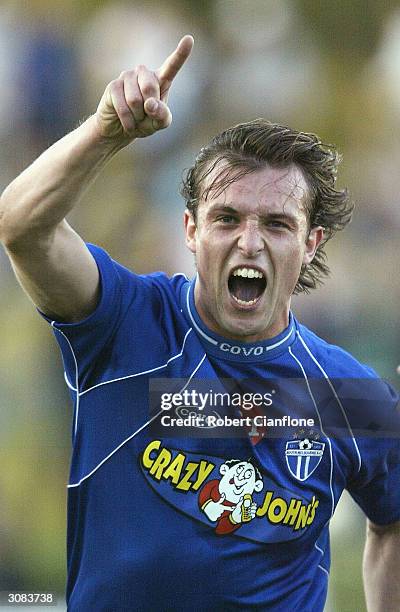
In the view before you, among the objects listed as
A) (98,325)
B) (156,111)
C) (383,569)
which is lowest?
(383,569)

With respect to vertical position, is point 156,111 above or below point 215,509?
above

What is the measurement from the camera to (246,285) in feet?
3.82

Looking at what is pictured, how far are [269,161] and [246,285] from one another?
0.16 m

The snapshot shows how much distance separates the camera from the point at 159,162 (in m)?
2.00

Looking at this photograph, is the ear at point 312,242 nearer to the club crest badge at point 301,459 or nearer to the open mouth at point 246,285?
the open mouth at point 246,285

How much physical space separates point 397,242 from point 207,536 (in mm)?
1124

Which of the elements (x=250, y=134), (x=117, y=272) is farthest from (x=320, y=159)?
(x=117, y=272)

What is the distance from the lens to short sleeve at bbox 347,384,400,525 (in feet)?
4.00

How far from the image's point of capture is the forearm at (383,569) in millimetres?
1297

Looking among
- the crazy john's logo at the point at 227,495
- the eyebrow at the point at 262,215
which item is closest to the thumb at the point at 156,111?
the eyebrow at the point at 262,215

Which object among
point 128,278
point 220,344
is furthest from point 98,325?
point 220,344

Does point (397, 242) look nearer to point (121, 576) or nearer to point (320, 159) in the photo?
point (320, 159)

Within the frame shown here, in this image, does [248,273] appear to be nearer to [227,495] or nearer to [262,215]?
[262,215]

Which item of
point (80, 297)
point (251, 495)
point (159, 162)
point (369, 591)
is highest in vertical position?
point (159, 162)
